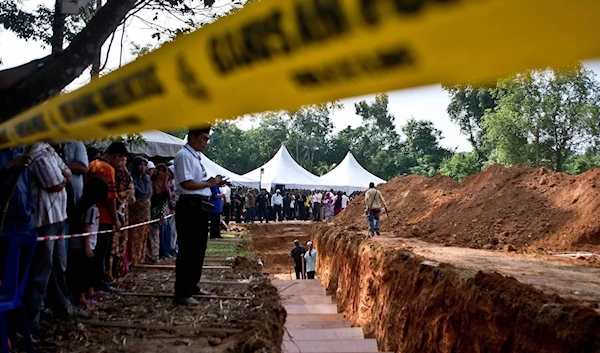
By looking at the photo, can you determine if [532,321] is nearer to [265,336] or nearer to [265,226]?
[265,336]

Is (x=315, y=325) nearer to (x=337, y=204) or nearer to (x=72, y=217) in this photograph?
(x=72, y=217)

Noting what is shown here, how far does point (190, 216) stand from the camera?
15.3ft

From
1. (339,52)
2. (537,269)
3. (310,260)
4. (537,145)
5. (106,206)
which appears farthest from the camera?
(537,145)

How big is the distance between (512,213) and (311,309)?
6307mm

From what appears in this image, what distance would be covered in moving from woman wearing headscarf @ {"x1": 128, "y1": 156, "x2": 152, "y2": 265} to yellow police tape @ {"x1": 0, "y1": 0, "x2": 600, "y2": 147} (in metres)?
5.78

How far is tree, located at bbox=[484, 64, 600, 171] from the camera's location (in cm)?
2716

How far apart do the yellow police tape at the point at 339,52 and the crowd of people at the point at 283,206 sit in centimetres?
2320

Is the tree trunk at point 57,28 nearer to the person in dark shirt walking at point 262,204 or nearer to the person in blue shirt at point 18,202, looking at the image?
the person in blue shirt at point 18,202

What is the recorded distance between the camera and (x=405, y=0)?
0.76m

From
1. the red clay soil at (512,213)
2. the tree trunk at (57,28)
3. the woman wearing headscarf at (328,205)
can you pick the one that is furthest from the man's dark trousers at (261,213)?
the tree trunk at (57,28)

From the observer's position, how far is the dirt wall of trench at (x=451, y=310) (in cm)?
516

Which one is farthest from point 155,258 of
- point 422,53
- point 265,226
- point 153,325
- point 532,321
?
point 265,226

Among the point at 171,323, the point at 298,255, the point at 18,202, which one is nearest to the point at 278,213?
the point at 298,255

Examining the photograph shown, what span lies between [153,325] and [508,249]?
987 centimetres
